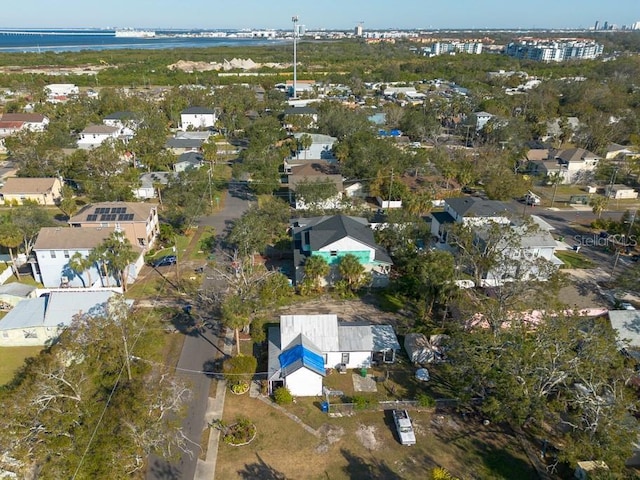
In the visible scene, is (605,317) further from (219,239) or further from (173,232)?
(173,232)

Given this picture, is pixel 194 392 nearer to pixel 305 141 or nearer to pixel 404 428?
pixel 404 428

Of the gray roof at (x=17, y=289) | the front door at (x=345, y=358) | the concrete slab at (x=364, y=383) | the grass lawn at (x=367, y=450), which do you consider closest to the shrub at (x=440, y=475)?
the grass lawn at (x=367, y=450)

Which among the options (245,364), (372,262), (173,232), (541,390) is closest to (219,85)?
(173,232)

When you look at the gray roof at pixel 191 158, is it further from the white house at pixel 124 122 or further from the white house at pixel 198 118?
the white house at pixel 198 118

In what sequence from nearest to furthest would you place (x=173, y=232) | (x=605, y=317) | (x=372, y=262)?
(x=605, y=317) < (x=372, y=262) < (x=173, y=232)

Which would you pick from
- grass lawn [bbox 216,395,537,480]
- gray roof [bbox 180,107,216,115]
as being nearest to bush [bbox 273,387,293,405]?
grass lawn [bbox 216,395,537,480]

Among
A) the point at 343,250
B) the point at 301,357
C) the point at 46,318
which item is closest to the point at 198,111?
the point at 343,250
